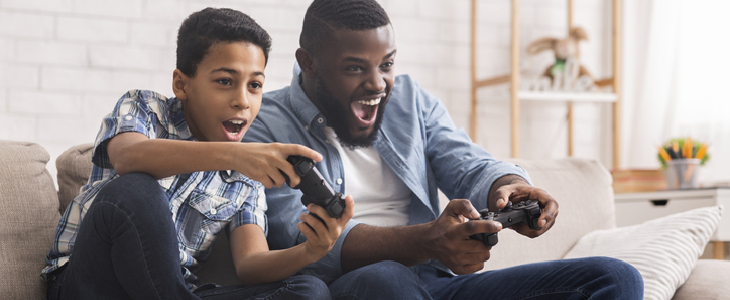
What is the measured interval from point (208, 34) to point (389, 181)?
434 millimetres

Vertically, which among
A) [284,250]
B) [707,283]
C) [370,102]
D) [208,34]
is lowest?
[707,283]

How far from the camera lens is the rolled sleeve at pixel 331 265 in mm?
1075

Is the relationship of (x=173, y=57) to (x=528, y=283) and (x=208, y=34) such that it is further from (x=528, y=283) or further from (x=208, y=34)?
(x=528, y=283)

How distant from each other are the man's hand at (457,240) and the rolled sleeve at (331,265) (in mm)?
161

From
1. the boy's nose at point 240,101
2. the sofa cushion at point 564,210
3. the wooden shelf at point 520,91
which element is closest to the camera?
the boy's nose at point 240,101

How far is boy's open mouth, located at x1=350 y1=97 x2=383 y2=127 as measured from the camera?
3.87 feet

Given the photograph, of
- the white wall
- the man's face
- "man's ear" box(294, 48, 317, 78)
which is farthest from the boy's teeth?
the white wall

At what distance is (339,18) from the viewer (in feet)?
3.80

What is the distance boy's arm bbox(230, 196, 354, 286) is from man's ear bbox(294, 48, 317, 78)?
31cm

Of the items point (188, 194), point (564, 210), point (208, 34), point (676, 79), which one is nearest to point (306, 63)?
point (208, 34)

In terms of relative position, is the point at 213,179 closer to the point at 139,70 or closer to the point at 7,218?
the point at 7,218

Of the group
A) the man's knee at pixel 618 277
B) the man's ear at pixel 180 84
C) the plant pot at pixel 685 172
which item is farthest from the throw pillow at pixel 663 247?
the man's ear at pixel 180 84

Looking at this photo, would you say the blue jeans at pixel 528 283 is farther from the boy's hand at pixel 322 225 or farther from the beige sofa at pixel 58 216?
the beige sofa at pixel 58 216

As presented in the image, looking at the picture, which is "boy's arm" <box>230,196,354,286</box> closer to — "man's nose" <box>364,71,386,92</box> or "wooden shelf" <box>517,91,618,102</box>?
"man's nose" <box>364,71,386,92</box>
